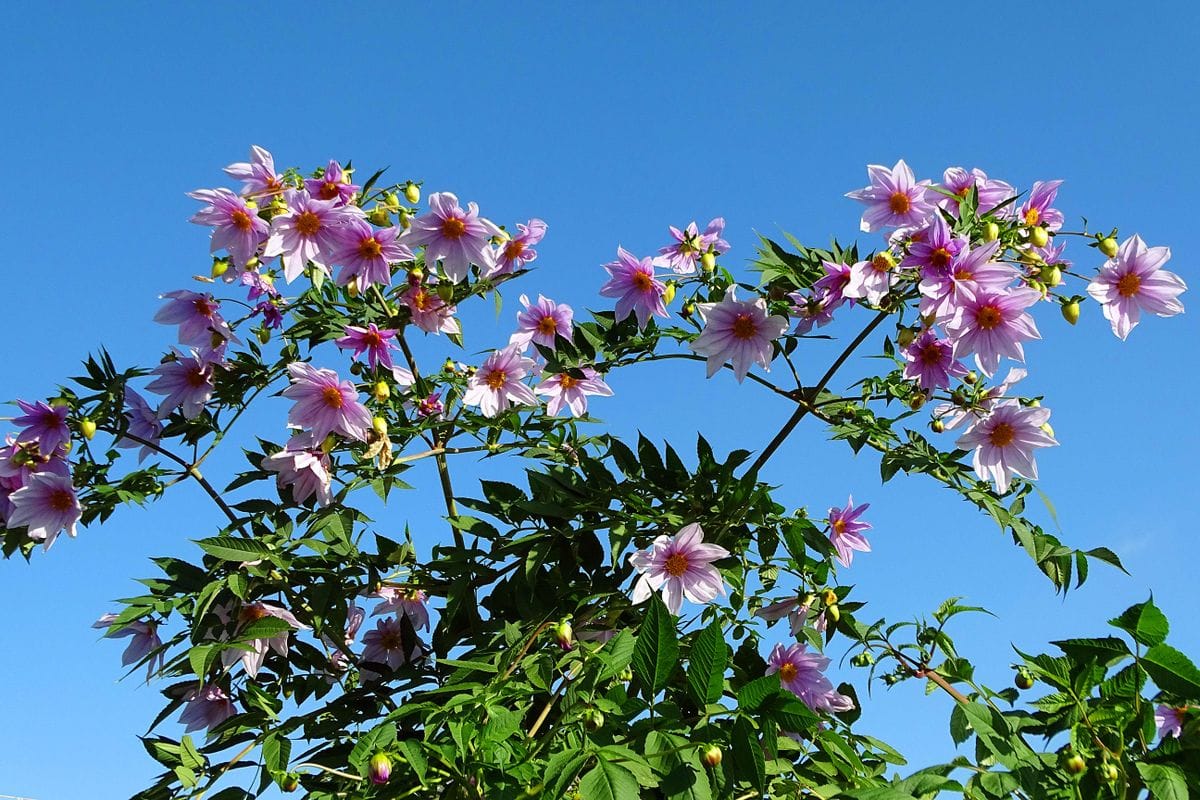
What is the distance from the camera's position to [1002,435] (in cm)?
225

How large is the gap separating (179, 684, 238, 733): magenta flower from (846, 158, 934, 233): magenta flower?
6.00 ft

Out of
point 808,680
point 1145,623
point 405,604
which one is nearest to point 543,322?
point 405,604

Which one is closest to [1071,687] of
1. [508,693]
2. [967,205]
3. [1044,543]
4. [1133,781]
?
[1133,781]

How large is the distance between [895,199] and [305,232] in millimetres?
1362

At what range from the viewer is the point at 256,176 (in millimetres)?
2424

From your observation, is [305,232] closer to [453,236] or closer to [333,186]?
[333,186]

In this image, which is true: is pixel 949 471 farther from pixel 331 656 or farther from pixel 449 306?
pixel 331 656

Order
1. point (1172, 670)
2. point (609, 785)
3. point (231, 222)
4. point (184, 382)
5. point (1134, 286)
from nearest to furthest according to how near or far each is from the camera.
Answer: point (609, 785) < point (1172, 670) < point (1134, 286) < point (231, 222) < point (184, 382)

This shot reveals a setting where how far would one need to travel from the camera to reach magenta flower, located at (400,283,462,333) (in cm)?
256

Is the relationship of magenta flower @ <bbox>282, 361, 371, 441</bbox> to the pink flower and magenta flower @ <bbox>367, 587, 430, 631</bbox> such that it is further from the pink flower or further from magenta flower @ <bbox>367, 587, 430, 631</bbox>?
the pink flower

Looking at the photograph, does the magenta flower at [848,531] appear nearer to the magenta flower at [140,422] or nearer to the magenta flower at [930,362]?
the magenta flower at [930,362]

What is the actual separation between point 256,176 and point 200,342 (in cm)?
46

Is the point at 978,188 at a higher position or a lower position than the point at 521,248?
higher

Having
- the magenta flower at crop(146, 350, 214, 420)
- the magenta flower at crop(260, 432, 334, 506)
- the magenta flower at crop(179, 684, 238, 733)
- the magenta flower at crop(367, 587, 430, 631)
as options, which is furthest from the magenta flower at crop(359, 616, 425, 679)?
the magenta flower at crop(146, 350, 214, 420)
